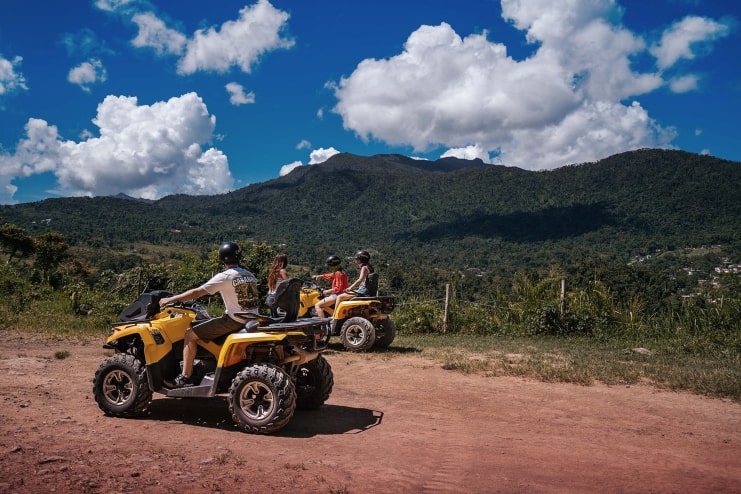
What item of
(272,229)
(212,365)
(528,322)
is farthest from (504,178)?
(212,365)

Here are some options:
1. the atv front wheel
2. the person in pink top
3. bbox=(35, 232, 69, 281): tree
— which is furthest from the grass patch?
bbox=(35, 232, 69, 281): tree

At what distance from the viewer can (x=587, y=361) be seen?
10.5m

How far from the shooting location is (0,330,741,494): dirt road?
4.21 meters

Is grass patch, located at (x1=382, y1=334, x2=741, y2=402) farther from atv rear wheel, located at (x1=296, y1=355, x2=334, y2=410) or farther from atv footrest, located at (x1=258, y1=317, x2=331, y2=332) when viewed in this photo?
atv footrest, located at (x1=258, y1=317, x2=331, y2=332)

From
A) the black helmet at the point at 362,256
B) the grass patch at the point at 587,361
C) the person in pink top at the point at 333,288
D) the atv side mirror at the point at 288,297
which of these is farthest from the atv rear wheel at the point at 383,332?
the atv side mirror at the point at 288,297

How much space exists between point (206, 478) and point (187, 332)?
6.88ft

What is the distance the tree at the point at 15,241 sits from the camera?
119ft

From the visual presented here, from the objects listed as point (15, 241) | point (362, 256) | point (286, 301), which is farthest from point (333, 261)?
point (15, 241)

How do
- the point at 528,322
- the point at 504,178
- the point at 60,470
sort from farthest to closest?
the point at 504,178 < the point at 528,322 < the point at 60,470

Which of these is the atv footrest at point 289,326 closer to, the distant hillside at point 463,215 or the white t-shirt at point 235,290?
the white t-shirt at point 235,290

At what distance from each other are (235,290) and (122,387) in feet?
5.54

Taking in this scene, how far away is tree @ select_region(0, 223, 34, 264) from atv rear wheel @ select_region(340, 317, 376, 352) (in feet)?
111

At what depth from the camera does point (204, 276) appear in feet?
52.0

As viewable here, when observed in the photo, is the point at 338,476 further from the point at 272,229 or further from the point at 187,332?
the point at 272,229
